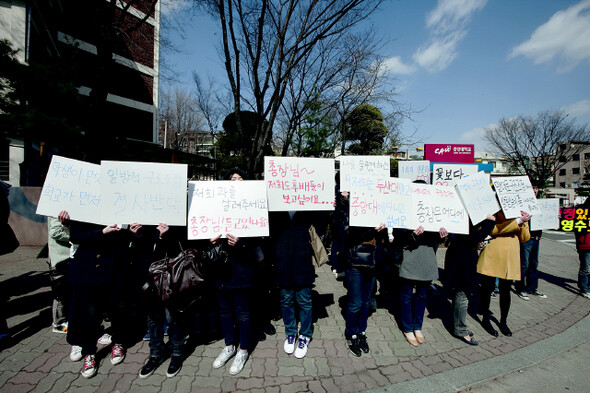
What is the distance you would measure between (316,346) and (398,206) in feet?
6.77

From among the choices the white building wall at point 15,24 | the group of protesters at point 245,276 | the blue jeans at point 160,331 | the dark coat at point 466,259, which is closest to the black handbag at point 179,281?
the group of protesters at point 245,276

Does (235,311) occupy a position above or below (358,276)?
below

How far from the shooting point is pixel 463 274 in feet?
11.3

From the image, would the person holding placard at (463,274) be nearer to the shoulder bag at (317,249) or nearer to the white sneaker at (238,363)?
the shoulder bag at (317,249)

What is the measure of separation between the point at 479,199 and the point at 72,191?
4705mm

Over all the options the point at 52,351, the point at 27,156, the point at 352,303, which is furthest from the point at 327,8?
the point at 27,156

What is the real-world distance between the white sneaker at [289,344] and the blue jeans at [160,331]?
47.1 inches

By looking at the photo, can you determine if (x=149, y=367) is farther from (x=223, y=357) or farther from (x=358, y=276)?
Result: (x=358, y=276)

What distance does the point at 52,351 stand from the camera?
122 inches

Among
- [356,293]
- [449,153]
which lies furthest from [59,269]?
[449,153]

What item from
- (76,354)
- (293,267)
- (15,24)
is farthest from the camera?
(15,24)

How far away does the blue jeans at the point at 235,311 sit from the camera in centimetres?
289

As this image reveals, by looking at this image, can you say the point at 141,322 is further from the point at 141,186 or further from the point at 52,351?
the point at 141,186

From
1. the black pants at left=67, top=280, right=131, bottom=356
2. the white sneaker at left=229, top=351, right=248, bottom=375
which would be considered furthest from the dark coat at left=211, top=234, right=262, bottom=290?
the black pants at left=67, top=280, right=131, bottom=356
